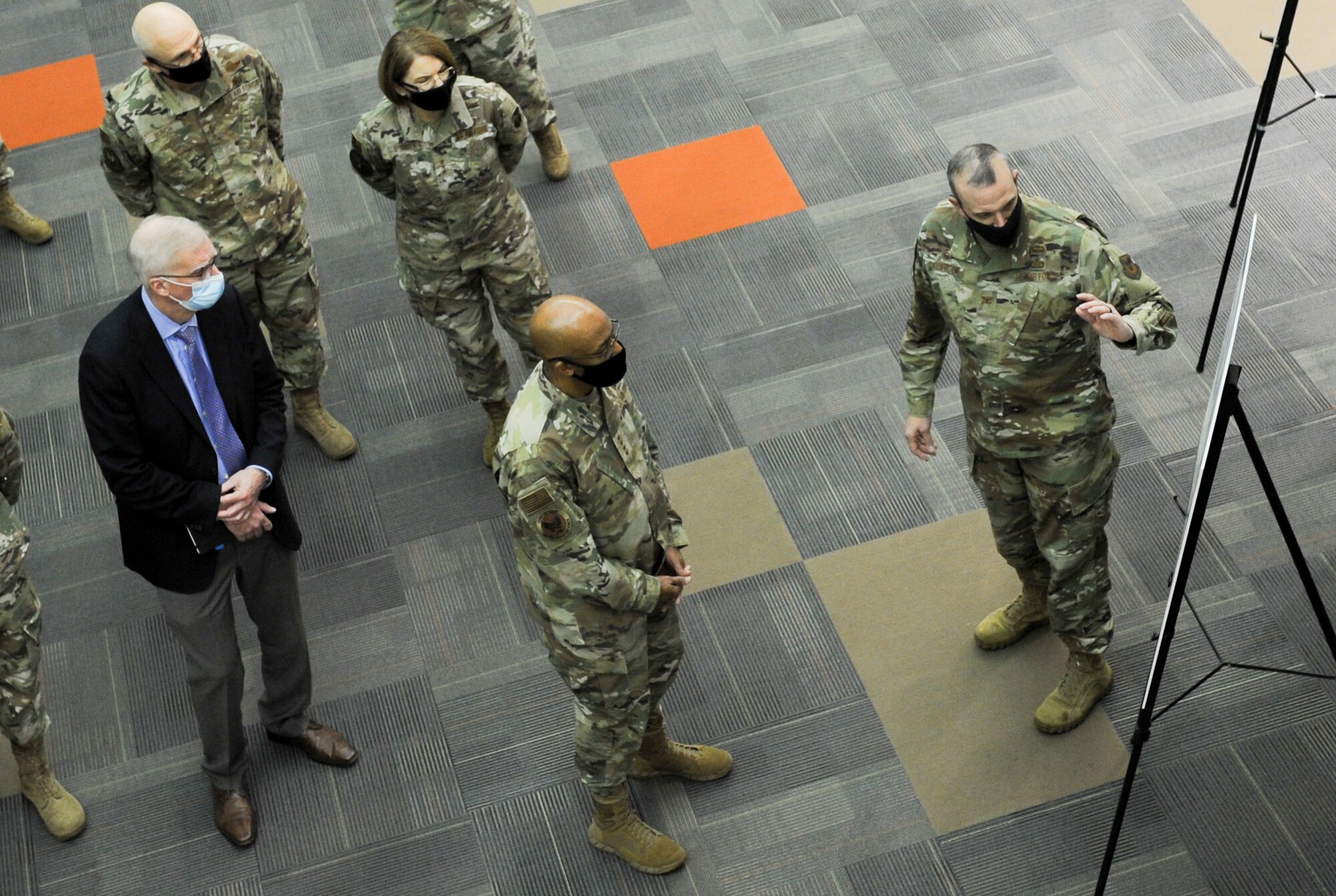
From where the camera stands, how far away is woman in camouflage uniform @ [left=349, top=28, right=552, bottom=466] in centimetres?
405

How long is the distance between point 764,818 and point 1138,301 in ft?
5.68

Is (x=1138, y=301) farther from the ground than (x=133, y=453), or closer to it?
farther from the ground

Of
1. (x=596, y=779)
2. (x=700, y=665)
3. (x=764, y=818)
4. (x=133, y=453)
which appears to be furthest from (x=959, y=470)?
(x=133, y=453)

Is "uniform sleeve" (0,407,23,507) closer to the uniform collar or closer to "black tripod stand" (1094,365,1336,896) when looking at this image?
the uniform collar

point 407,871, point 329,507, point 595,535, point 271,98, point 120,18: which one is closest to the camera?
point 595,535

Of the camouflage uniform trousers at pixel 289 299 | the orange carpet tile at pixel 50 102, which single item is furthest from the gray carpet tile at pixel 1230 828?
the orange carpet tile at pixel 50 102

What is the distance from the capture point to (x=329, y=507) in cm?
483

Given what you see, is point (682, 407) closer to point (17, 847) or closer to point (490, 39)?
point (490, 39)

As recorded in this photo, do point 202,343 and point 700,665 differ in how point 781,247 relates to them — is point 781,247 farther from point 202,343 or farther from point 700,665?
point 202,343

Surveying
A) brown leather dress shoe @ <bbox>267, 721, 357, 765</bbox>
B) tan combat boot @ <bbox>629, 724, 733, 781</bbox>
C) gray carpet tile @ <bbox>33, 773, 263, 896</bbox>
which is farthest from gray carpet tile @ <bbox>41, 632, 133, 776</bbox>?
tan combat boot @ <bbox>629, 724, 733, 781</bbox>

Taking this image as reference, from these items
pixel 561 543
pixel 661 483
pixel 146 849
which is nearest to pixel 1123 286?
pixel 661 483

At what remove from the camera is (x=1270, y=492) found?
2.88m

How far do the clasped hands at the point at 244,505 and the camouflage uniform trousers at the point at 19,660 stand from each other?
0.63 meters

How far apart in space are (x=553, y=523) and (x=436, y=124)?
67.2 inches
